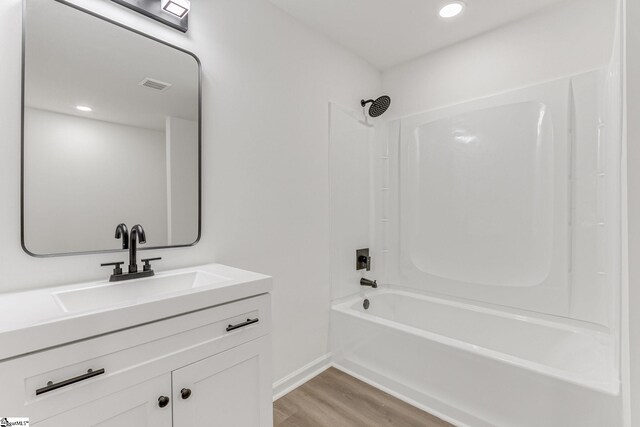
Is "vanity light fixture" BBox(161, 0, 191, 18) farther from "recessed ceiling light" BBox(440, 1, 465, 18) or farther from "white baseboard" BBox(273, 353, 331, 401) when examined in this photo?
"white baseboard" BBox(273, 353, 331, 401)

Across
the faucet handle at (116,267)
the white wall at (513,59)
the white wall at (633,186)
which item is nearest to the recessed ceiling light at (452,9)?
the white wall at (513,59)

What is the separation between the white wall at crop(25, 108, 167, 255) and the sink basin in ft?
0.65

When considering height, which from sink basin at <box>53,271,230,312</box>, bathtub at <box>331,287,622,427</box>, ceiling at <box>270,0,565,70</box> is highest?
ceiling at <box>270,0,565,70</box>

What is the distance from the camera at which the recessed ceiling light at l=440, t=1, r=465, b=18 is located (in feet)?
6.50

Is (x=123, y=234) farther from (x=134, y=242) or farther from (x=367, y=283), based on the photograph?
(x=367, y=283)

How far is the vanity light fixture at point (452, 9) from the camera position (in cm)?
198

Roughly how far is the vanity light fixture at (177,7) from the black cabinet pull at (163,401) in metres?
1.68

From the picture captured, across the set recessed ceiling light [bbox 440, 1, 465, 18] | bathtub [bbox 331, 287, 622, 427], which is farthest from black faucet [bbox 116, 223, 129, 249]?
recessed ceiling light [bbox 440, 1, 465, 18]

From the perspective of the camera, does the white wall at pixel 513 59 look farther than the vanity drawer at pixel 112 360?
Yes

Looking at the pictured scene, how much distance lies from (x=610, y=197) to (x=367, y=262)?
5.50 ft

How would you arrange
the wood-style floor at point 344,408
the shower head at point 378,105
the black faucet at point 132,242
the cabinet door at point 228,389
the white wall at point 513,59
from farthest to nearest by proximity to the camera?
the shower head at point 378,105
the white wall at point 513,59
the wood-style floor at point 344,408
the black faucet at point 132,242
the cabinet door at point 228,389

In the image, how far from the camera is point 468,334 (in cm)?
230

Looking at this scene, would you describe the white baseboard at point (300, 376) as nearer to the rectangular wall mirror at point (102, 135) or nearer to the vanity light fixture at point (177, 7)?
the rectangular wall mirror at point (102, 135)

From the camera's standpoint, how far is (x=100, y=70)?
1330 mm
